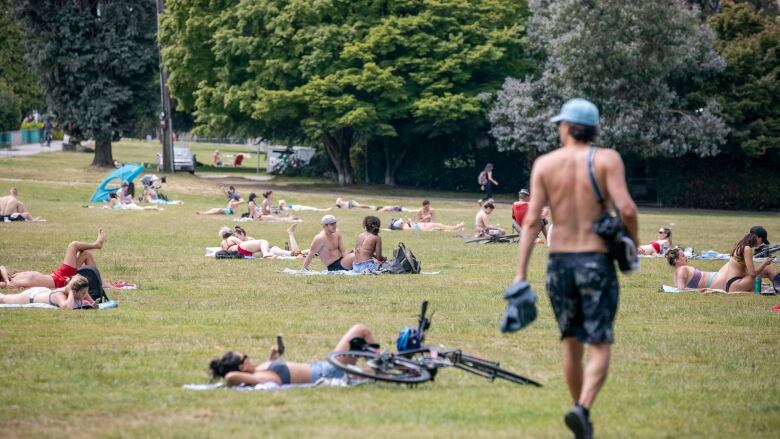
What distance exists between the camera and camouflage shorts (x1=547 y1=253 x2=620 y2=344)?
836 centimetres

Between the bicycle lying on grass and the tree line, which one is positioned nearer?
the bicycle lying on grass

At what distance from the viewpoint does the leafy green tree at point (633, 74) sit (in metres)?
50.2

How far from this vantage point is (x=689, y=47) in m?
51.0

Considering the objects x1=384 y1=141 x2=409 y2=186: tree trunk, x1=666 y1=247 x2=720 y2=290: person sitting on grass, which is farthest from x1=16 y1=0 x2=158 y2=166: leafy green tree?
x1=666 y1=247 x2=720 y2=290: person sitting on grass

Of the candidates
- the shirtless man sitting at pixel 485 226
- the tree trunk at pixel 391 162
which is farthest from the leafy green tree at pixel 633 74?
the shirtless man sitting at pixel 485 226

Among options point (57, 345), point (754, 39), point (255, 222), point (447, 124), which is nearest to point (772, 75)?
point (754, 39)

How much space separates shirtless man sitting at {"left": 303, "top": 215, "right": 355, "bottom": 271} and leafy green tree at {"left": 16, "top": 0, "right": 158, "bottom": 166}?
41.0 metres

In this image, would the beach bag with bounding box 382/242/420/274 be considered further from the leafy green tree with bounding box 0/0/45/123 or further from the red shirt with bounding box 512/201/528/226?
the leafy green tree with bounding box 0/0/45/123

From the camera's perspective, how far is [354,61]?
5669 centimetres

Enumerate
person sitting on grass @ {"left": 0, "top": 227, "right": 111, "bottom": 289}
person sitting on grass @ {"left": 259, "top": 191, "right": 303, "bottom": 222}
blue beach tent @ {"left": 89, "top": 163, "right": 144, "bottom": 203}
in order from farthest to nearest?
blue beach tent @ {"left": 89, "top": 163, "right": 144, "bottom": 203}
person sitting on grass @ {"left": 259, "top": 191, "right": 303, "bottom": 222}
person sitting on grass @ {"left": 0, "top": 227, "right": 111, "bottom": 289}

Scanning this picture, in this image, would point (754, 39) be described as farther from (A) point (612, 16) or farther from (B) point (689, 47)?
(A) point (612, 16)

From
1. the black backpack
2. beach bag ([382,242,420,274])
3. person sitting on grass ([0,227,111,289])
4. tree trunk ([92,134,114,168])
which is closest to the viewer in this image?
the black backpack

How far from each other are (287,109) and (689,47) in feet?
58.8

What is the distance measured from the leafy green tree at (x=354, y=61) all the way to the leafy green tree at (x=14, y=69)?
2707 cm
